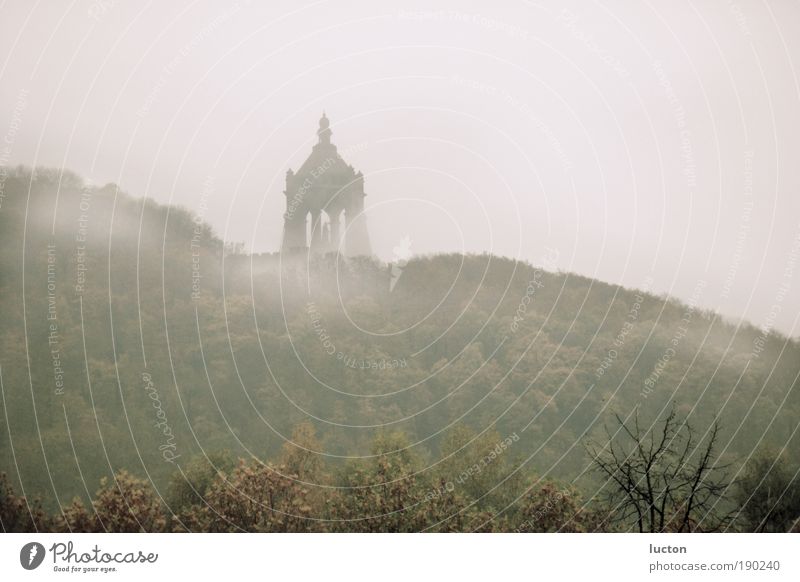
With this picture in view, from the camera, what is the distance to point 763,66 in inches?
388

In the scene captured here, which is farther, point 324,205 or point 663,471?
point 324,205

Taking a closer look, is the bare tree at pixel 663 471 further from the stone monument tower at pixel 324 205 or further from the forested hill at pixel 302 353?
the stone monument tower at pixel 324 205

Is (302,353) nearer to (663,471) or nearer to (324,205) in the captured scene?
(324,205)

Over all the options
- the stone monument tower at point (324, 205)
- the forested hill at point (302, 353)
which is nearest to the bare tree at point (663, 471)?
the forested hill at point (302, 353)

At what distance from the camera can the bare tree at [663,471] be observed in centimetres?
909

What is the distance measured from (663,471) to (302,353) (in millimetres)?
4482

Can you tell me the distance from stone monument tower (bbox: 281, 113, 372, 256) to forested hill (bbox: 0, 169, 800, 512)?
287mm

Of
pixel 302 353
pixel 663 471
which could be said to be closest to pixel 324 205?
pixel 302 353

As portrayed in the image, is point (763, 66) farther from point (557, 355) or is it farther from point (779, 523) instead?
point (779, 523)

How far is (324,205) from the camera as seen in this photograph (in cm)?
952

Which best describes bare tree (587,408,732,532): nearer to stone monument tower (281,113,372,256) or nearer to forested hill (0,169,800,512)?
forested hill (0,169,800,512)

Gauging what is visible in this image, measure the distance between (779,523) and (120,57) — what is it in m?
9.38

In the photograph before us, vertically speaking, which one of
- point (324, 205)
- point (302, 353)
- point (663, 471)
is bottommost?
point (663, 471)

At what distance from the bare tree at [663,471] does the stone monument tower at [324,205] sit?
12.7 ft
